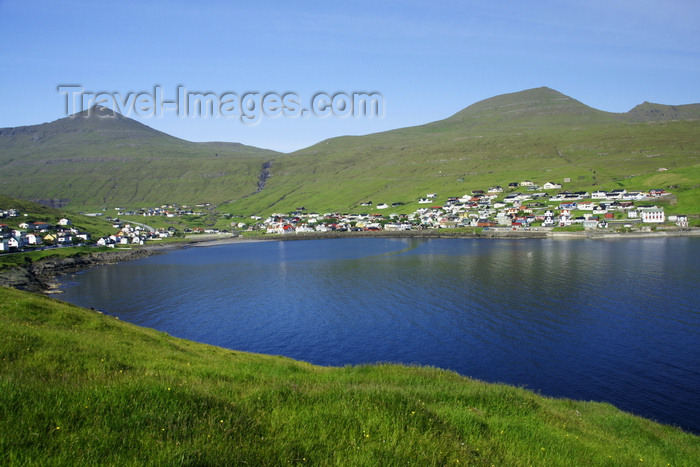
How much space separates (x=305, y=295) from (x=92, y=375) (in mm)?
52739

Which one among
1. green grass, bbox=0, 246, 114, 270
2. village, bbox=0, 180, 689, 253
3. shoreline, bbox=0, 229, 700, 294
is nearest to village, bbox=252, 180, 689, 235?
village, bbox=0, 180, 689, 253

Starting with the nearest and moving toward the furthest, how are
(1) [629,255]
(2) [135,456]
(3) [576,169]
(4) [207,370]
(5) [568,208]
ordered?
(2) [135,456], (4) [207,370], (1) [629,255], (5) [568,208], (3) [576,169]

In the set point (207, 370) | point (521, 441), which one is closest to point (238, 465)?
point (521, 441)

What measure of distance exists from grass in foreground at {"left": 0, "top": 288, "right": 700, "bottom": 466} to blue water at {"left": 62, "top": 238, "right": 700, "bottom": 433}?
60.3 ft

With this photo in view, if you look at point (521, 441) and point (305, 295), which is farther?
point (305, 295)

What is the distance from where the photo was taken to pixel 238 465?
6.44 metres

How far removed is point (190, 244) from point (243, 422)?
5971 inches

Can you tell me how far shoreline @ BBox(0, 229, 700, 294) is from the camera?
71.6m

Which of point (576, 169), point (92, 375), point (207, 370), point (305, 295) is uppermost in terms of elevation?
point (576, 169)

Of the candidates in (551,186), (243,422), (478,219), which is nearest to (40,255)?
(243,422)

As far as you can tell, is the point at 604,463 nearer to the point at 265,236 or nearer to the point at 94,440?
the point at 94,440

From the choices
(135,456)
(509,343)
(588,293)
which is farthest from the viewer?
(588,293)

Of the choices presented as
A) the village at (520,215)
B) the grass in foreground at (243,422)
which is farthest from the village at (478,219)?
the grass in foreground at (243,422)

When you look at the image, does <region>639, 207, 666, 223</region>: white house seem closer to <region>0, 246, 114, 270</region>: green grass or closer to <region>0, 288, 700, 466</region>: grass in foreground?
<region>0, 288, 700, 466</region>: grass in foreground
